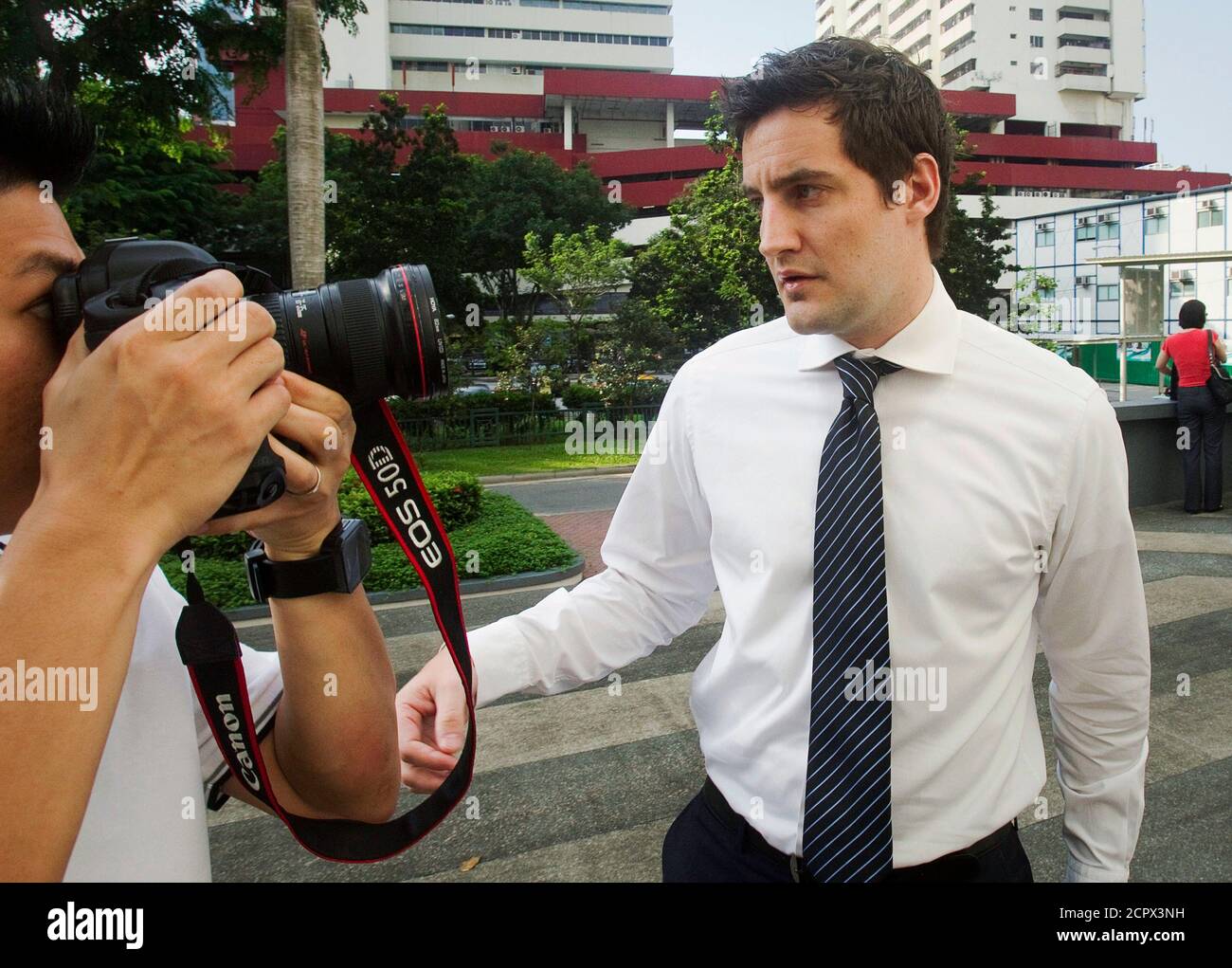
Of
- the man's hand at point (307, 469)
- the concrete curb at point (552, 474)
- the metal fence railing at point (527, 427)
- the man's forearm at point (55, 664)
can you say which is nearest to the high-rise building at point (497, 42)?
the metal fence railing at point (527, 427)

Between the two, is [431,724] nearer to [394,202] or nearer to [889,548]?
[889,548]

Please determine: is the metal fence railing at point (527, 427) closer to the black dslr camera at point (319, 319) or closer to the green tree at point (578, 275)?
the green tree at point (578, 275)

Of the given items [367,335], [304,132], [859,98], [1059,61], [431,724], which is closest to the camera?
[367,335]

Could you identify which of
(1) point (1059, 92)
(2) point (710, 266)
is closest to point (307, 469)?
(2) point (710, 266)

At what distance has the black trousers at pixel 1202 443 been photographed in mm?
8750

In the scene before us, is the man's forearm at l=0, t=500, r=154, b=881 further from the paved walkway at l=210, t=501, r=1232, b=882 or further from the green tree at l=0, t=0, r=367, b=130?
the green tree at l=0, t=0, r=367, b=130

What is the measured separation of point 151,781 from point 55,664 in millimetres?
414

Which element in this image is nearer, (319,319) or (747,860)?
(319,319)

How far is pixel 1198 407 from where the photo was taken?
345 inches

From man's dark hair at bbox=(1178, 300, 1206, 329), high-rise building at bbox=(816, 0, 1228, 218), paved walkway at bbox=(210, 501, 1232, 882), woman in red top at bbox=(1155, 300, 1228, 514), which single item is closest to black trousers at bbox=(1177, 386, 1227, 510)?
woman in red top at bbox=(1155, 300, 1228, 514)

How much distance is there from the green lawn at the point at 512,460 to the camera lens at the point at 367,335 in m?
13.8

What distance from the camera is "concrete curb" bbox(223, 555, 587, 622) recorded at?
689 cm

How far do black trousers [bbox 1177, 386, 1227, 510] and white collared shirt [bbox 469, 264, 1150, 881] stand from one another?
8405 millimetres
